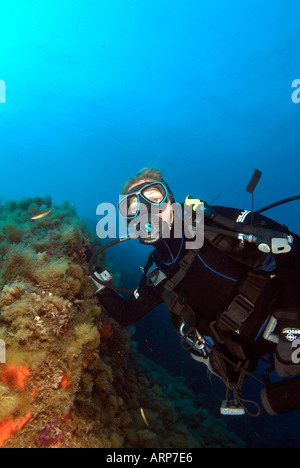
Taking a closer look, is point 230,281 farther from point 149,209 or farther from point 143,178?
point 143,178

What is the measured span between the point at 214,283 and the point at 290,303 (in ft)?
2.96

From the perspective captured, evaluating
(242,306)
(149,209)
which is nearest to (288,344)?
(242,306)

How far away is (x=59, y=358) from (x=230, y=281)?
232cm

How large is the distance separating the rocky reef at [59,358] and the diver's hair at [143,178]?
45.6 inches

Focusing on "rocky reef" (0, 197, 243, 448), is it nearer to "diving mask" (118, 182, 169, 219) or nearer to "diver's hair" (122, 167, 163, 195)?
"diving mask" (118, 182, 169, 219)

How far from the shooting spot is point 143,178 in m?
3.82

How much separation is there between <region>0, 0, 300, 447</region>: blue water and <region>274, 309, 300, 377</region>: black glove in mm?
7653

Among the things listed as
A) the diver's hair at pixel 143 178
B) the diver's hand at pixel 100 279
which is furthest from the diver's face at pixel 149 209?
the diver's hand at pixel 100 279

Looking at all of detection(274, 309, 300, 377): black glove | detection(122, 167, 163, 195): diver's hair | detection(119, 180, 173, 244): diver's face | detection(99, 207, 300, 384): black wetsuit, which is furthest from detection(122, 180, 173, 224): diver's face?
detection(274, 309, 300, 377): black glove

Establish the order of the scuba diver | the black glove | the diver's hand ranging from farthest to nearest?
the diver's hand < the scuba diver < the black glove

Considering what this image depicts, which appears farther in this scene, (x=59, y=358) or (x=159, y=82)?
(x=159, y=82)

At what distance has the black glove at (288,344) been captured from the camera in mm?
2387

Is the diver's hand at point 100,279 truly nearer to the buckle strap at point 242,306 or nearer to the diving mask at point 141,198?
the diving mask at point 141,198

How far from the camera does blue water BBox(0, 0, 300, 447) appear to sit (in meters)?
32.4
